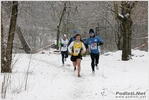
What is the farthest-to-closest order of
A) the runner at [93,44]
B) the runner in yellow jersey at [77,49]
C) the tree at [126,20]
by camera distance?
1. the tree at [126,20]
2. the runner at [93,44]
3. the runner in yellow jersey at [77,49]

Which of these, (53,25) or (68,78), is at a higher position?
(53,25)

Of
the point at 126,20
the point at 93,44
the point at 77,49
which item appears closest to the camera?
the point at 77,49

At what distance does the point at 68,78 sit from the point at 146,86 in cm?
313

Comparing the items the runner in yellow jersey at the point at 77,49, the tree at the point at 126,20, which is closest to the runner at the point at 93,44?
the runner in yellow jersey at the point at 77,49

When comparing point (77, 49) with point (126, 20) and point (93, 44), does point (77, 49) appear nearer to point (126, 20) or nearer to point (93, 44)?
point (93, 44)

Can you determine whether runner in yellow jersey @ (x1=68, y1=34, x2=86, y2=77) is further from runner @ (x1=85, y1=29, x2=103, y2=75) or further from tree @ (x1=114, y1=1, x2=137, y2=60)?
tree @ (x1=114, y1=1, x2=137, y2=60)

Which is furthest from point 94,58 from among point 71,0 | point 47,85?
point 71,0

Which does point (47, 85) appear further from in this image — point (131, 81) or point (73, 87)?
point (131, 81)

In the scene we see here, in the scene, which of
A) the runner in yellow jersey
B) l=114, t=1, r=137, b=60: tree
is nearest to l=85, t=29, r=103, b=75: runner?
the runner in yellow jersey

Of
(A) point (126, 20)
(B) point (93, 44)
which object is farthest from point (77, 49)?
(A) point (126, 20)

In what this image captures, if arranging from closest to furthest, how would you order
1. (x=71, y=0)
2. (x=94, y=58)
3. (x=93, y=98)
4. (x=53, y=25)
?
1. (x=93, y=98)
2. (x=94, y=58)
3. (x=71, y=0)
4. (x=53, y=25)

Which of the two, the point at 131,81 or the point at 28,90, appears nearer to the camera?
the point at 28,90

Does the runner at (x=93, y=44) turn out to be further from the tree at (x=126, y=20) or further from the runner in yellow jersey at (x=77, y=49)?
the tree at (x=126, y=20)

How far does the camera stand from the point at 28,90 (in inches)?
314
